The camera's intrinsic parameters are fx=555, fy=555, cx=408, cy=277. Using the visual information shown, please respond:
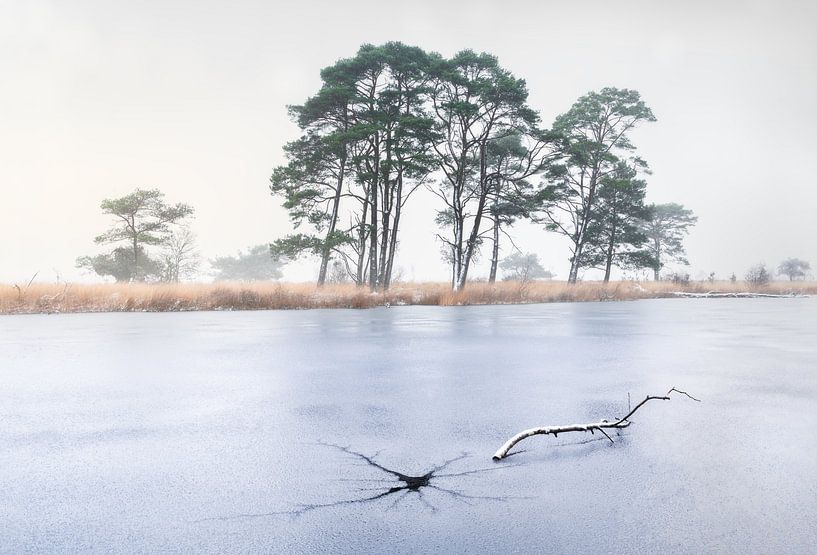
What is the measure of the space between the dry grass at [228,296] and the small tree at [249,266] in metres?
46.5

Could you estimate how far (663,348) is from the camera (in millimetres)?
9469

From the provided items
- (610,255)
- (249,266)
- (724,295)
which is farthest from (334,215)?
(249,266)

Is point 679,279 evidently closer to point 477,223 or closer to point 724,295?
point 724,295

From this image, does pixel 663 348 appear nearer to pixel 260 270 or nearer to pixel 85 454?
pixel 85 454

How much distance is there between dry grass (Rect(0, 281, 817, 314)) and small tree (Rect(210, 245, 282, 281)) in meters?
46.5

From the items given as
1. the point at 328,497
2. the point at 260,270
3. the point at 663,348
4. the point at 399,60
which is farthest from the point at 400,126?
the point at 260,270

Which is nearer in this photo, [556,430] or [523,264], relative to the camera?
[556,430]

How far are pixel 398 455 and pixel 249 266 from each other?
68.2 m

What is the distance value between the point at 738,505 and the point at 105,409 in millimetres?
4831

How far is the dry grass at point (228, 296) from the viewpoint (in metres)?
17.9

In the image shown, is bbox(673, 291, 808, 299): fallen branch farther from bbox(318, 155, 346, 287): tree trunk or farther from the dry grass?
bbox(318, 155, 346, 287): tree trunk

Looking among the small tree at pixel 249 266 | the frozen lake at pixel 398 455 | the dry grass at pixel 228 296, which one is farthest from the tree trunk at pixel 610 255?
the small tree at pixel 249 266

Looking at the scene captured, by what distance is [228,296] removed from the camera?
776 inches

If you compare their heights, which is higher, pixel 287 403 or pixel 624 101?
pixel 624 101
